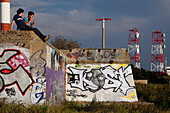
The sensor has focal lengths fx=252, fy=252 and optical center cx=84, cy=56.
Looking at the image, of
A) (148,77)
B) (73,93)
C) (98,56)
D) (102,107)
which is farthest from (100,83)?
(148,77)

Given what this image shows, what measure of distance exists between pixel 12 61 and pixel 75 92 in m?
9.29

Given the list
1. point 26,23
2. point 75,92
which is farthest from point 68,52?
point 26,23

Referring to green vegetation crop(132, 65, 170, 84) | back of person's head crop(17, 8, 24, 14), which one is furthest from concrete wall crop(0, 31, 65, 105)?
green vegetation crop(132, 65, 170, 84)

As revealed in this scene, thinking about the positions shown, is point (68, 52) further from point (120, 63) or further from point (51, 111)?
point (51, 111)

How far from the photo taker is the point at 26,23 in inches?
408

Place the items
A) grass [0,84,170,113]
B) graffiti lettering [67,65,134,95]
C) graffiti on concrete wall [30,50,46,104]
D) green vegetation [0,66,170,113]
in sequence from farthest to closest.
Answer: graffiti lettering [67,65,134,95] < graffiti on concrete wall [30,50,46,104] < green vegetation [0,66,170,113] < grass [0,84,170,113]

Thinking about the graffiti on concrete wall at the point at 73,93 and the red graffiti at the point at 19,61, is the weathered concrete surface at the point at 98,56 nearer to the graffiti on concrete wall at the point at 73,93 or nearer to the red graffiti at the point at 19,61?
the graffiti on concrete wall at the point at 73,93

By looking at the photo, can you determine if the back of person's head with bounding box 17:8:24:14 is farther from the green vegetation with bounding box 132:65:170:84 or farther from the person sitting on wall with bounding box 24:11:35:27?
the green vegetation with bounding box 132:65:170:84

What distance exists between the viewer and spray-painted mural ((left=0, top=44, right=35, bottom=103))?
8.90 meters

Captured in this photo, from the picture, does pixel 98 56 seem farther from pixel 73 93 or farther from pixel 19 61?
pixel 19 61

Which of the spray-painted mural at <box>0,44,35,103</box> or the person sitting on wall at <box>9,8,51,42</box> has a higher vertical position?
the person sitting on wall at <box>9,8,51,42</box>

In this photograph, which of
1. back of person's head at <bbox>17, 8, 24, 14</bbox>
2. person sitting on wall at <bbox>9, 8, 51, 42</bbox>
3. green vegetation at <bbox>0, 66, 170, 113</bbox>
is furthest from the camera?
back of person's head at <bbox>17, 8, 24, 14</bbox>

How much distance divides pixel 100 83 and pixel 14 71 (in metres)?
9.80

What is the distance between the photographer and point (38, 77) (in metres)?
8.88
